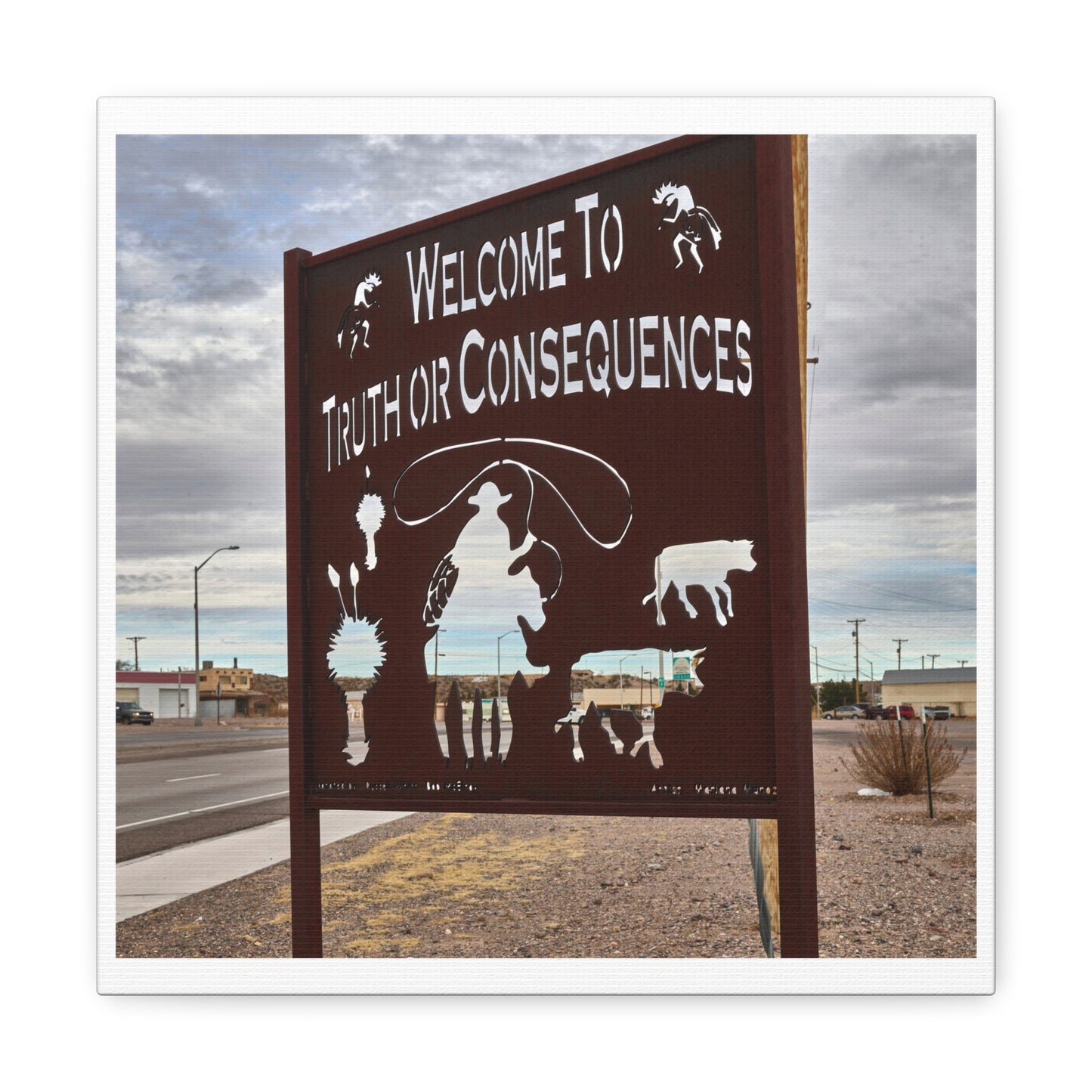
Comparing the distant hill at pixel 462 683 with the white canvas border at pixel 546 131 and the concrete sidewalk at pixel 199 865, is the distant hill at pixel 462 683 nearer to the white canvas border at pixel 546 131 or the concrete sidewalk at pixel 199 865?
the white canvas border at pixel 546 131

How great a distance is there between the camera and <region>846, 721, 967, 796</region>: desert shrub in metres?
7.52

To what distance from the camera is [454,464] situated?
3.70 m

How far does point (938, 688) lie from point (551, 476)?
1996 millimetres

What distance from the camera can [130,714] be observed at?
445 cm

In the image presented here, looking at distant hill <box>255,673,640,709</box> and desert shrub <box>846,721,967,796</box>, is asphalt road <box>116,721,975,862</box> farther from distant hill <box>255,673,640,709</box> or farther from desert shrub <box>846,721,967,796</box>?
desert shrub <box>846,721,967,796</box>

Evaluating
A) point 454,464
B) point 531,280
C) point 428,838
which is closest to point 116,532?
point 454,464

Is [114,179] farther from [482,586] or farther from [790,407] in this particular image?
[790,407]

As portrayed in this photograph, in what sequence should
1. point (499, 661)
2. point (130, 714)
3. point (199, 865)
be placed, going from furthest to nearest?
point (199, 865)
point (130, 714)
point (499, 661)

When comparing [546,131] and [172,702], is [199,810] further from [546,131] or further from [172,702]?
[546,131]

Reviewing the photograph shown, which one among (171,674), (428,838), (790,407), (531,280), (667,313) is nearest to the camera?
(790,407)

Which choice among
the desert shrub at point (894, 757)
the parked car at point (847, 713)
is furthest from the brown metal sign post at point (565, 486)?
the desert shrub at point (894, 757)

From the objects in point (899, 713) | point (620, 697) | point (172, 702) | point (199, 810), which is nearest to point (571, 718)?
point (620, 697)

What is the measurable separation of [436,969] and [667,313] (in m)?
2.42

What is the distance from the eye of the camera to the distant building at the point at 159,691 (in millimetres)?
3947
